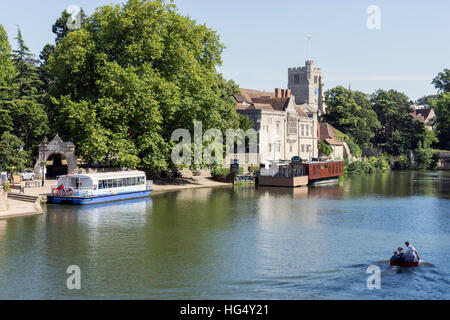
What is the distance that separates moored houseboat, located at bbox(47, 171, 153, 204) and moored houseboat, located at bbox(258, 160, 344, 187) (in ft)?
85.8

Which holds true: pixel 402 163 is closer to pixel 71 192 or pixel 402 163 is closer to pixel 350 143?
pixel 350 143

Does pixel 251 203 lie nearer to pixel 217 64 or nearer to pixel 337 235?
pixel 337 235

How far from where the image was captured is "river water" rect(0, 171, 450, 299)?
1000 inches

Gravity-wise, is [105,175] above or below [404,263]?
above

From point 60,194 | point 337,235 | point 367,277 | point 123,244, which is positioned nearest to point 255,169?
point 60,194

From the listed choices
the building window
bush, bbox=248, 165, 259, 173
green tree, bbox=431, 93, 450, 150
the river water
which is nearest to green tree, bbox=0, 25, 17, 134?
the river water

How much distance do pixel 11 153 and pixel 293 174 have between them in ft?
129

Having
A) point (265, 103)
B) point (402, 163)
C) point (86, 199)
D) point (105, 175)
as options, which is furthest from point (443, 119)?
point (86, 199)

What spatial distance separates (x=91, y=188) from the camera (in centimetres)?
5072

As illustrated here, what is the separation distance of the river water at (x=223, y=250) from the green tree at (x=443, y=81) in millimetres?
114957

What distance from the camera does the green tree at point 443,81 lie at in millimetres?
157500
